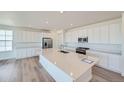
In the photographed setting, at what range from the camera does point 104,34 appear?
441cm

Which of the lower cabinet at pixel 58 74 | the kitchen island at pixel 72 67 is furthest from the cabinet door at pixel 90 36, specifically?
the lower cabinet at pixel 58 74

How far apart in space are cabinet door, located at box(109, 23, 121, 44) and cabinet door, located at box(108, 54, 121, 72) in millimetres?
722

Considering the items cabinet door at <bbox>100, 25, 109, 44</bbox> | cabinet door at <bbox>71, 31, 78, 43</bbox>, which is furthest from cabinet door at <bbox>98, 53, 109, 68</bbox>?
cabinet door at <bbox>71, 31, 78, 43</bbox>

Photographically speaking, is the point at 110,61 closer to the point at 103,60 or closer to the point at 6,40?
the point at 103,60

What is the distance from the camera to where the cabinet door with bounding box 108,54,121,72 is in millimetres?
3533

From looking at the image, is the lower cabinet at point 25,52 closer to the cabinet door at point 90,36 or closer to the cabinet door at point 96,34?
the cabinet door at point 90,36

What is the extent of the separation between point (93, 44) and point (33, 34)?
4.48m

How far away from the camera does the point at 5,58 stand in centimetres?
603

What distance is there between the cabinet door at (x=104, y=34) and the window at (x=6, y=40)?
5.74 meters

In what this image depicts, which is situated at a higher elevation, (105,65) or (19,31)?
(19,31)

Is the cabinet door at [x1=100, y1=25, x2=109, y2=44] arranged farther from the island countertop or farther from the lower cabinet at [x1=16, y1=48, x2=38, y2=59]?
the lower cabinet at [x1=16, y1=48, x2=38, y2=59]

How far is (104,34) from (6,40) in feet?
19.9
